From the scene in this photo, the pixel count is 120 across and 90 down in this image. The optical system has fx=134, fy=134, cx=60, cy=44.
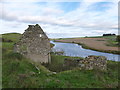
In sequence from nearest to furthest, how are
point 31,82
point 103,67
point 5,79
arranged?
point 31,82 → point 5,79 → point 103,67

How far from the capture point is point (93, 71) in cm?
1284

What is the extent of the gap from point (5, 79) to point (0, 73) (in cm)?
163

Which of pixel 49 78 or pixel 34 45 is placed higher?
pixel 34 45

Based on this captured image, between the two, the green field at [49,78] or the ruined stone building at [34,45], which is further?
the ruined stone building at [34,45]

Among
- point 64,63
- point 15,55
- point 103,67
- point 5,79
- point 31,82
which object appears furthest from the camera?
point 64,63

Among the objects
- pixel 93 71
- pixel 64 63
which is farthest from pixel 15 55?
pixel 93 71

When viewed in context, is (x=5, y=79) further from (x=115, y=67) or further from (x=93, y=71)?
(x=115, y=67)

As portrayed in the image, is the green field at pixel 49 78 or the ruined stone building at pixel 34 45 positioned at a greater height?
the ruined stone building at pixel 34 45

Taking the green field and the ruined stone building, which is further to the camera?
the ruined stone building

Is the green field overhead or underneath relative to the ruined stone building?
underneath

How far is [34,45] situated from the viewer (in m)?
17.8

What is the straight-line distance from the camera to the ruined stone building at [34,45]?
1740 centimetres

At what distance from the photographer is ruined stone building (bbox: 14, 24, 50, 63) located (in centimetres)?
1740

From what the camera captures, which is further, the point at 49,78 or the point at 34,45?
the point at 34,45
